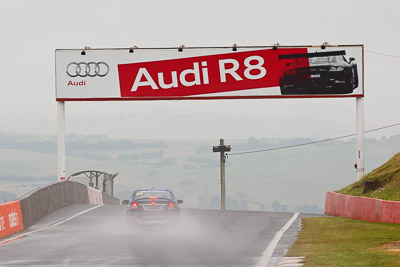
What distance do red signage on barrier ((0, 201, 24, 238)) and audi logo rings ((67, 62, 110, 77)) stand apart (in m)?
19.5

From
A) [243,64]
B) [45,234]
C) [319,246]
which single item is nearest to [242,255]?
[319,246]

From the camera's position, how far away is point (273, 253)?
60.8 ft

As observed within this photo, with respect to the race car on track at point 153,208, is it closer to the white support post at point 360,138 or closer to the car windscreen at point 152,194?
the car windscreen at point 152,194

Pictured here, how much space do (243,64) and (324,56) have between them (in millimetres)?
4315

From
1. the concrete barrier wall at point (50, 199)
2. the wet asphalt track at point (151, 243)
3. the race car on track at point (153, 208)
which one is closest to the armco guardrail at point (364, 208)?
the wet asphalt track at point (151, 243)

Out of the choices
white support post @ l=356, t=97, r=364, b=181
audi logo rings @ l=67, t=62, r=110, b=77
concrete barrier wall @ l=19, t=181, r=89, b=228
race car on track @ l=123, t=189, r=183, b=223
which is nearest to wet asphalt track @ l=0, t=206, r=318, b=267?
race car on track @ l=123, t=189, r=183, b=223

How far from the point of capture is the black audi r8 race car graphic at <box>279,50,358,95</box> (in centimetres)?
4544

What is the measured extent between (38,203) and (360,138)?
20.9 metres

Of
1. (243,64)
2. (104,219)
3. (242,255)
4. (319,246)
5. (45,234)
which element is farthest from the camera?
(243,64)

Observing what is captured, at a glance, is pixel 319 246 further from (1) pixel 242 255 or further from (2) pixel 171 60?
(2) pixel 171 60

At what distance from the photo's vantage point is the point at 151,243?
834 inches

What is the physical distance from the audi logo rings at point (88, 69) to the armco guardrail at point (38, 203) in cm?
617

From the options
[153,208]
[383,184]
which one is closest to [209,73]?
[383,184]

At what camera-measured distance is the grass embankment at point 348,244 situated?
16453 mm
